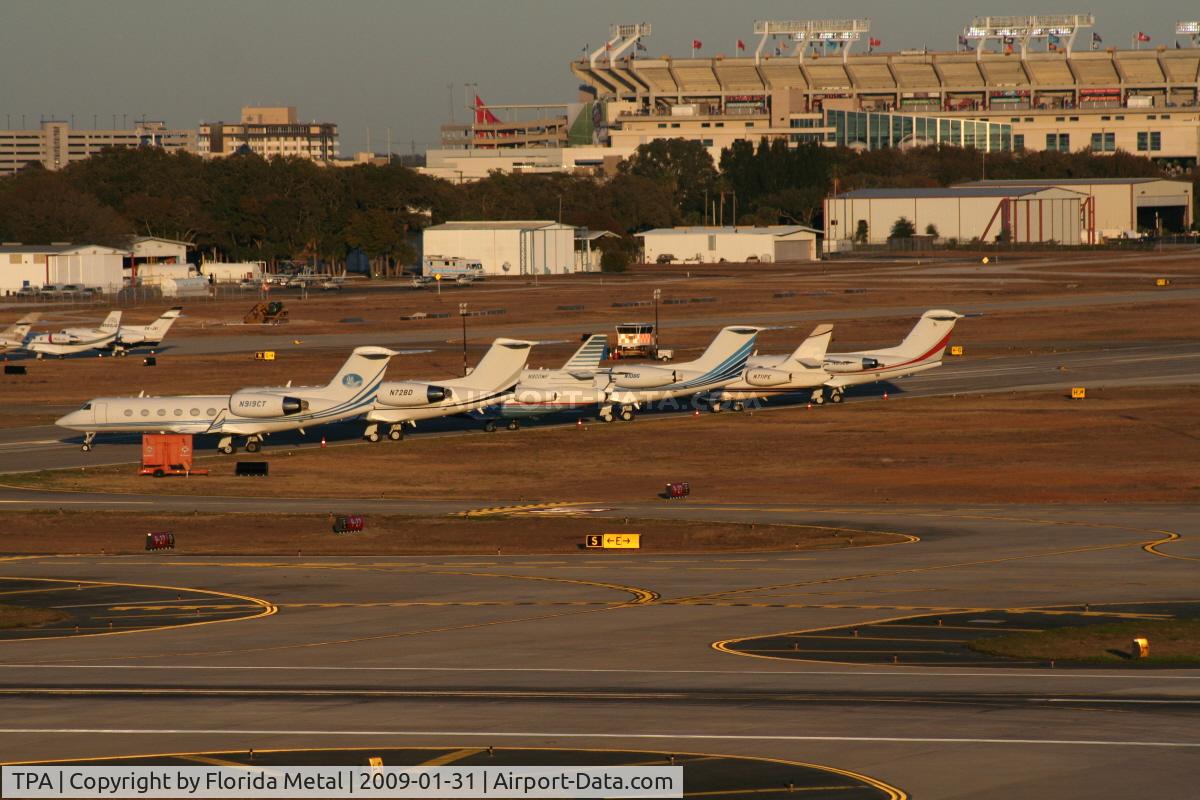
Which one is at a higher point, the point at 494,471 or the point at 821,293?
the point at 821,293

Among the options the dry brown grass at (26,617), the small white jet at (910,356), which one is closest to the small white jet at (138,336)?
the small white jet at (910,356)

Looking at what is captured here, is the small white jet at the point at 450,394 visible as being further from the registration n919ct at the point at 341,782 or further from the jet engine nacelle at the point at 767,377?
the registration n919ct at the point at 341,782

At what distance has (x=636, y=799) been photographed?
998 inches

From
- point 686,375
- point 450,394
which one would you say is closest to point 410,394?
point 450,394

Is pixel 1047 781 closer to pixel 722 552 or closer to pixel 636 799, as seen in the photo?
pixel 636 799

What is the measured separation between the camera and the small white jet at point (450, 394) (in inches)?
3361

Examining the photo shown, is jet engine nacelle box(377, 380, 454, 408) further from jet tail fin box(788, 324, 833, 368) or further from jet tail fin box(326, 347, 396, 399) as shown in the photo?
jet tail fin box(788, 324, 833, 368)

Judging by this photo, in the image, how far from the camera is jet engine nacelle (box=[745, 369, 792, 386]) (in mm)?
94812

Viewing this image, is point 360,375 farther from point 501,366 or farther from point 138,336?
point 138,336

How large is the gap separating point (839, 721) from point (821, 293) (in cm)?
14698

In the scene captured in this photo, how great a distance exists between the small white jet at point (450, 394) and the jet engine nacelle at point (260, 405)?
4.95m

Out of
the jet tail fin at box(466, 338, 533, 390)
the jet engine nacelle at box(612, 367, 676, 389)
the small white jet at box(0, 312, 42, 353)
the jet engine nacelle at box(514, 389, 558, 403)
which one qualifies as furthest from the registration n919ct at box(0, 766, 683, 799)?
the small white jet at box(0, 312, 42, 353)

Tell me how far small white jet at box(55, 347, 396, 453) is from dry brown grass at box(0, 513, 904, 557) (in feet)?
54.4

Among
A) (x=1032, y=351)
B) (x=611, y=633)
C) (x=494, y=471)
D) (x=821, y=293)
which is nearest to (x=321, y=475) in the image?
(x=494, y=471)
